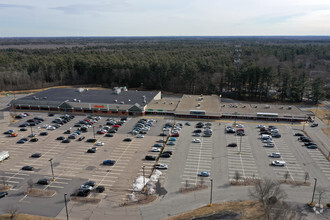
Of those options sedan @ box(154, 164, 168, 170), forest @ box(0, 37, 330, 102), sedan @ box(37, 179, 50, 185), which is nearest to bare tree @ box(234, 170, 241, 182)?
sedan @ box(154, 164, 168, 170)

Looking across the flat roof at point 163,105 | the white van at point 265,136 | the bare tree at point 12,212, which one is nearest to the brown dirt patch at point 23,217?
the bare tree at point 12,212

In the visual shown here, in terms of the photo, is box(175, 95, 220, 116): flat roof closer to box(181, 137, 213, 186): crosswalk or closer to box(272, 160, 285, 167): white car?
box(181, 137, 213, 186): crosswalk

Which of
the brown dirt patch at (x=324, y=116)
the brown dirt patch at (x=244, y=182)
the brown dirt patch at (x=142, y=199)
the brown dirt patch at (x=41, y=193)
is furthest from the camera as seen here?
the brown dirt patch at (x=324, y=116)

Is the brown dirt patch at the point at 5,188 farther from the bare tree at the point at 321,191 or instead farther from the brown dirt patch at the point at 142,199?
the bare tree at the point at 321,191

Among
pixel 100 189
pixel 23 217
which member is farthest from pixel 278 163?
pixel 23 217

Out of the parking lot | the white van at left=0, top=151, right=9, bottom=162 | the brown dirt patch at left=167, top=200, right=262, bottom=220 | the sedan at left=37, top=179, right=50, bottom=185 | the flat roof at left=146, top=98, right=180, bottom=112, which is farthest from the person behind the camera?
the flat roof at left=146, top=98, right=180, bottom=112

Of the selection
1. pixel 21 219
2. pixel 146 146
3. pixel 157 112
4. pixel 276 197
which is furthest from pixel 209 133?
pixel 21 219
